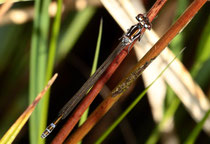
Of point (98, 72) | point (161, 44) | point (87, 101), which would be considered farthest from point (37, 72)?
point (161, 44)

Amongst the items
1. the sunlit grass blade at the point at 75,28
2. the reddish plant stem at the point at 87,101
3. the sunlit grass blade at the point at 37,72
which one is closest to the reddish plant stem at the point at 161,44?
the reddish plant stem at the point at 87,101

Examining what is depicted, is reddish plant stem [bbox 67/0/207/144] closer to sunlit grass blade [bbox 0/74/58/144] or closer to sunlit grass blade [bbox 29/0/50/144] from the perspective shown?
sunlit grass blade [bbox 0/74/58/144]

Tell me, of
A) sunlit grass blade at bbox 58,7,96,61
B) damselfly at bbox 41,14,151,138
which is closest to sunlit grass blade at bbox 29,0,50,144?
damselfly at bbox 41,14,151,138

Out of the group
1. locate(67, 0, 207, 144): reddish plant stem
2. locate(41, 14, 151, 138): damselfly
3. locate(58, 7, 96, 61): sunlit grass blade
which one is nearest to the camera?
locate(67, 0, 207, 144): reddish plant stem

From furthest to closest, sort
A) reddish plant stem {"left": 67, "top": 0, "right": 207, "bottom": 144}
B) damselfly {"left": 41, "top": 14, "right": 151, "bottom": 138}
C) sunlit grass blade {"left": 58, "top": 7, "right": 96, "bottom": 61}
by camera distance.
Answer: sunlit grass blade {"left": 58, "top": 7, "right": 96, "bottom": 61}
damselfly {"left": 41, "top": 14, "right": 151, "bottom": 138}
reddish plant stem {"left": 67, "top": 0, "right": 207, "bottom": 144}

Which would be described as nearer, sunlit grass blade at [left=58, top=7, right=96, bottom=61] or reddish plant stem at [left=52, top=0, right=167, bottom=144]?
reddish plant stem at [left=52, top=0, right=167, bottom=144]

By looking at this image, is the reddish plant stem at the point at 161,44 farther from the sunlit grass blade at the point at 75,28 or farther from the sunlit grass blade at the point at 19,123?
the sunlit grass blade at the point at 75,28

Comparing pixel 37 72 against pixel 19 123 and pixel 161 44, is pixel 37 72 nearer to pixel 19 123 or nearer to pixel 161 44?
pixel 19 123

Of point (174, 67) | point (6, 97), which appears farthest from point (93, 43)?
point (174, 67)
